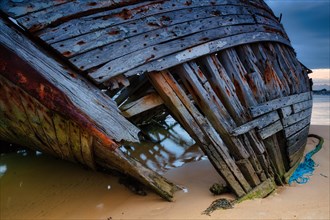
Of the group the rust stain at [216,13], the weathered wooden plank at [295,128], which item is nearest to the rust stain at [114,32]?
the rust stain at [216,13]

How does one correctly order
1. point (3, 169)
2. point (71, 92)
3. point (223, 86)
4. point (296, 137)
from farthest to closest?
point (3, 169)
point (296, 137)
point (223, 86)
point (71, 92)

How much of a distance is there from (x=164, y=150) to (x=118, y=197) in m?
3.21

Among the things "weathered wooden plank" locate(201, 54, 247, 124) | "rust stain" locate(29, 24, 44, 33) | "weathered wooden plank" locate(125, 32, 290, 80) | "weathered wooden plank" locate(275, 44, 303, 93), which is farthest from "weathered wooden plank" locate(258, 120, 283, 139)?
"rust stain" locate(29, 24, 44, 33)

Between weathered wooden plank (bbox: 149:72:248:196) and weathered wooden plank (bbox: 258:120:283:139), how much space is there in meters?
0.60

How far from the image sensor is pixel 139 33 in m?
2.96

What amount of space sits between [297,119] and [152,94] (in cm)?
266

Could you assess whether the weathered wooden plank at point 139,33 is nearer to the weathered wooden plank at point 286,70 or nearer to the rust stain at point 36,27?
the rust stain at point 36,27

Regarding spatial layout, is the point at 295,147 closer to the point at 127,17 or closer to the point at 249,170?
the point at 249,170

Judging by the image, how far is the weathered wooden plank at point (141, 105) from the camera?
314 cm

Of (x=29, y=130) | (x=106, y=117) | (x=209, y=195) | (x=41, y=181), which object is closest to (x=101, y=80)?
(x=106, y=117)

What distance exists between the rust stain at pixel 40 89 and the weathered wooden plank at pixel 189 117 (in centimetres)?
112

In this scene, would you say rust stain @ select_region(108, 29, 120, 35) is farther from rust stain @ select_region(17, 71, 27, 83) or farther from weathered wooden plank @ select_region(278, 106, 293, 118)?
weathered wooden plank @ select_region(278, 106, 293, 118)

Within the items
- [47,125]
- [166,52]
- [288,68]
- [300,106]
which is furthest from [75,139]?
[288,68]

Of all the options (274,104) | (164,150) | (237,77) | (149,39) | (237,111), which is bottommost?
(164,150)
